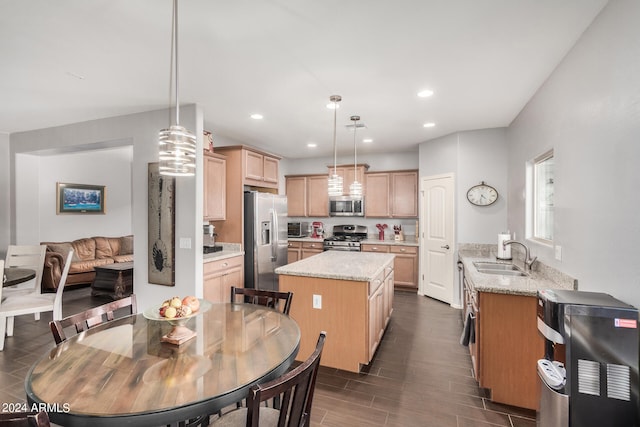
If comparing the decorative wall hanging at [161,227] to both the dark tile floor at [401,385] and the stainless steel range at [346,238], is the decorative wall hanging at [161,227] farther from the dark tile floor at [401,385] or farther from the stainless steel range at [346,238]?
the stainless steel range at [346,238]

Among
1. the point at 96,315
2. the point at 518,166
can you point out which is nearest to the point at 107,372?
the point at 96,315

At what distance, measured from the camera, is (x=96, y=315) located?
6.27ft

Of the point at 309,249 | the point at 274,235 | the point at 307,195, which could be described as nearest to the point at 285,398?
the point at 274,235

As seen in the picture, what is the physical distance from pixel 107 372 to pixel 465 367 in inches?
114

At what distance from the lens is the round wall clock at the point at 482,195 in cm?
443

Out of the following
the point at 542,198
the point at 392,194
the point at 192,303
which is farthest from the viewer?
the point at 392,194

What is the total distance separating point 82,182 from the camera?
6.56 metres

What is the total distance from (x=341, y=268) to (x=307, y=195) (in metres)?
3.95

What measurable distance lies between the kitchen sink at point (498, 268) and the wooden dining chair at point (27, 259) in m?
5.20

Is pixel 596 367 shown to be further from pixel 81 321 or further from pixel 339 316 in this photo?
pixel 81 321

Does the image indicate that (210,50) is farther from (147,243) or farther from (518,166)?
(518,166)

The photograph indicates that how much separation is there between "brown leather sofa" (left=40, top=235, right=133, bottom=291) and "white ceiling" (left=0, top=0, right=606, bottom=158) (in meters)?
2.60

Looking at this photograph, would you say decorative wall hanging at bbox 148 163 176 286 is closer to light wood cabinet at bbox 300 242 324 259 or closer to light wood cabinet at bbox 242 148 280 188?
light wood cabinet at bbox 242 148 280 188

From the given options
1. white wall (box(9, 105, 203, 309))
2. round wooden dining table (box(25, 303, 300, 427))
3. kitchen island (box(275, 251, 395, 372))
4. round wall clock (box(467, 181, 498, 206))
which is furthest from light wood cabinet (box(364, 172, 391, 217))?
round wooden dining table (box(25, 303, 300, 427))
